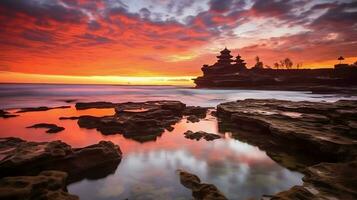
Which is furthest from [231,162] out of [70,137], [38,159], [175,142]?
[70,137]

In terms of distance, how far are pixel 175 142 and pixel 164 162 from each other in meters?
3.24

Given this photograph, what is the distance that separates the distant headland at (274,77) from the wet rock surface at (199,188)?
62.0 metres

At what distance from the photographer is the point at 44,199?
5.31 meters

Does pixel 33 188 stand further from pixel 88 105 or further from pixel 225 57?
pixel 225 57

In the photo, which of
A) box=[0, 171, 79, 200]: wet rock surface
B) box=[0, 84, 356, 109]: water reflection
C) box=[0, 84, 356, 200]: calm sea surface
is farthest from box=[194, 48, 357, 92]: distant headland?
box=[0, 171, 79, 200]: wet rock surface

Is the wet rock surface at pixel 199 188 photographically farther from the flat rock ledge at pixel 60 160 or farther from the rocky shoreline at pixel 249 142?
the flat rock ledge at pixel 60 160

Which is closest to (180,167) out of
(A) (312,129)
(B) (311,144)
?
(B) (311,144)

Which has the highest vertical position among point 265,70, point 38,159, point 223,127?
point 265,70

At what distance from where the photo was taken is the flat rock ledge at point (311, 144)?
19.2 ft

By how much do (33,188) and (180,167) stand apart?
5291 millimetres

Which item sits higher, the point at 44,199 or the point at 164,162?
the point at 44,199

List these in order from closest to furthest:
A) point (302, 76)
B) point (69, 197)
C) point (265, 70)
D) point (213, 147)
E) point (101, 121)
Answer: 1. point (69, 197)
2. point (213, 147)
3. point (101, 121)
4. point (302, 76)
5. point (265, 70)

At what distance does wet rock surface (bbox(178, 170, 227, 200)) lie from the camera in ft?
20.4

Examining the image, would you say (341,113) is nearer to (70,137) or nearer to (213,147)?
(213,147)
